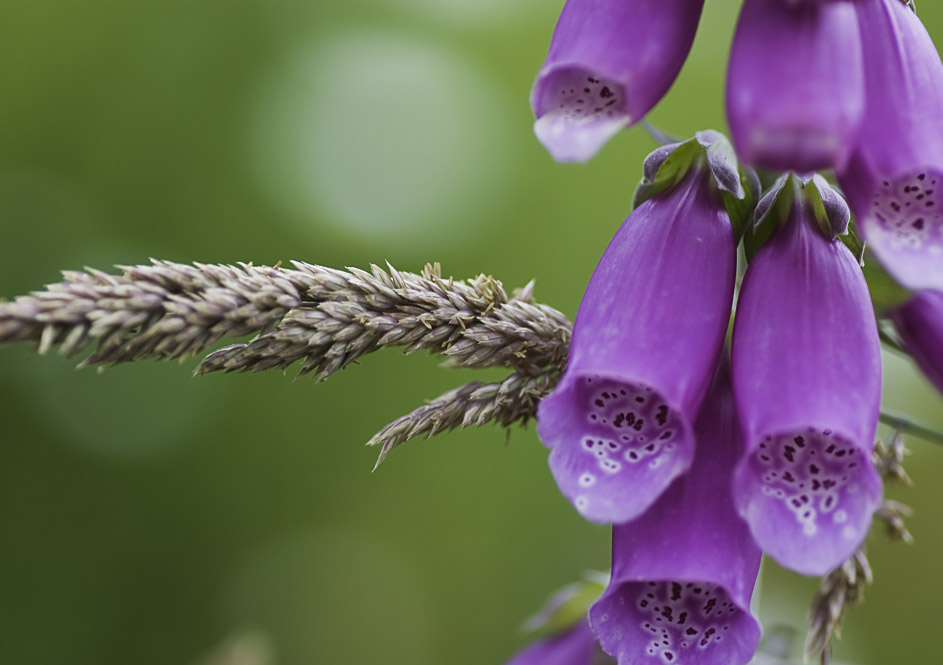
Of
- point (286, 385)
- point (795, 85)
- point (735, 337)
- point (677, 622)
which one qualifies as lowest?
point (286, 385)

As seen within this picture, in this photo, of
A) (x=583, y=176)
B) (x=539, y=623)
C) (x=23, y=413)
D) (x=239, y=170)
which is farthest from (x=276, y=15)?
(x=539, y=623)

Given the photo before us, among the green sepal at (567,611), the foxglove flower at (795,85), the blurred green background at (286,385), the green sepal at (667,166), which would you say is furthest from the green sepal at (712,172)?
the blurred green background at (286,385)

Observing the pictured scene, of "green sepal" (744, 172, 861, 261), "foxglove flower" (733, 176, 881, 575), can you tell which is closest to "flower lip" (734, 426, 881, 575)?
"foxglove flower" (733, 176, 881, 575)

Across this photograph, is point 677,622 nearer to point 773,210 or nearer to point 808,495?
point 808,495

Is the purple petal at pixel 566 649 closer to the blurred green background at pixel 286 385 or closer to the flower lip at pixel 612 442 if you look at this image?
the flower lip at pixel 612 442

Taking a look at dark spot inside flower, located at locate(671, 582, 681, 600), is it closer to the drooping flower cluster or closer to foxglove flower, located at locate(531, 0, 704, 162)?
the drooping flower cluster

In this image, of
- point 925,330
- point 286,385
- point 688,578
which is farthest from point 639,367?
point 286,385
